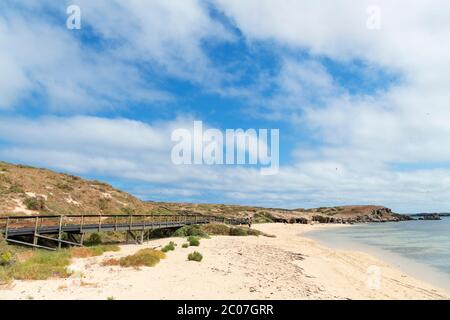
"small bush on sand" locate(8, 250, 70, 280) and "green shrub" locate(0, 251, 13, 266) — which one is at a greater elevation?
"green shrub" locate(0, 251, 13, 266)

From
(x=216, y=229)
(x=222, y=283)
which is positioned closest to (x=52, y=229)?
(x=222, y=283)

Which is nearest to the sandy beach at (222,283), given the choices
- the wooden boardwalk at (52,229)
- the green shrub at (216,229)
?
the wooden boardwalk at (52,229)

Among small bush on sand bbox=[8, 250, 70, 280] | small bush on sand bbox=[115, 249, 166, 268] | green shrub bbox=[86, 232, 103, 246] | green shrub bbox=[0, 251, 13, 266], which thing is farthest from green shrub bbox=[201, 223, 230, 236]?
green shrub bbox=[0, 251, 13, 266]

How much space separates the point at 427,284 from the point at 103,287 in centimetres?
1765

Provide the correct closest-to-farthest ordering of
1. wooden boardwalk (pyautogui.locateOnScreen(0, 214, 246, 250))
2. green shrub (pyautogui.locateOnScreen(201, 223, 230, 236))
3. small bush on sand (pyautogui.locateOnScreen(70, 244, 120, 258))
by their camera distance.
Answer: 1. small bush on sand (pyautogui.locateOnScreen(70, 244, 120, 258))
2. wooden boardwalk (pyautogui.locateOnScreen(0, 214, 246, 250))
3. green shrub (pyautogui.locateOnScreen(201, 223, 230, 236))

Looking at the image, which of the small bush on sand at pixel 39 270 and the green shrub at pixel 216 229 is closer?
the small bush on sand at pixel 39 270

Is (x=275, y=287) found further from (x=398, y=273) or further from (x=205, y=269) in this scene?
(x=398, y=273)

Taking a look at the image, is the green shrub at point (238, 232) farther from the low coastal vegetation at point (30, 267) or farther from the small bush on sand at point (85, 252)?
the low coastal vegetation at point (30, 267)

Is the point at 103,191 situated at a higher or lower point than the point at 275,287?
higher

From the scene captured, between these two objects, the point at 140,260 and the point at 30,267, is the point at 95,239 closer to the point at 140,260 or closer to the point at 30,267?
the point at 140,260

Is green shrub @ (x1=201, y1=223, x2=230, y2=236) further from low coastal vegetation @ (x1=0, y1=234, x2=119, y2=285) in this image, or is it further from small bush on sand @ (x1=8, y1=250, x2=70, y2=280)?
small bush on sand @ (x1=8, y1=250, x2=70, y2=280)
